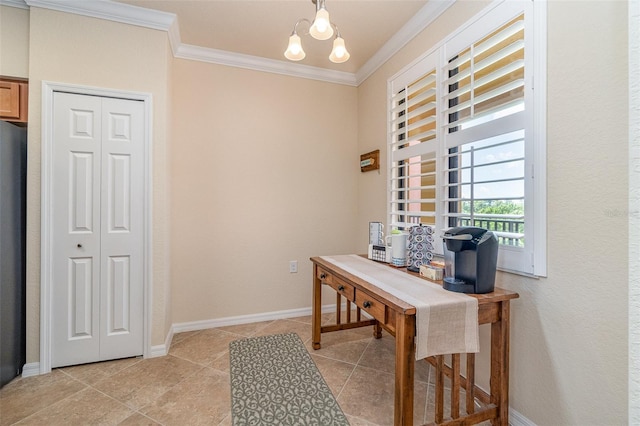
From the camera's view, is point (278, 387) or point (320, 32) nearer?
point (320, 32)

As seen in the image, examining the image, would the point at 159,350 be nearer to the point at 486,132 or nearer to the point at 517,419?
the point at 517,419

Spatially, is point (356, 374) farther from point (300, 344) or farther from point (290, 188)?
point (290, 188)

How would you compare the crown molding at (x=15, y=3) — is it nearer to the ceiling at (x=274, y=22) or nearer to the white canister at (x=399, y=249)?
the ceiling at (x=274, y=22)

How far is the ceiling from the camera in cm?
219

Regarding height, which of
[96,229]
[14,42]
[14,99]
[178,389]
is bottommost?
[178,389]

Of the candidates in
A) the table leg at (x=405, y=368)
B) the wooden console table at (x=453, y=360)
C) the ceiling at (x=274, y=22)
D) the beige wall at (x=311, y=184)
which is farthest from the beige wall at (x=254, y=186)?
the table leg at (x=405, y=368)

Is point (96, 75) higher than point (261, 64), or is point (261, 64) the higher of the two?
point (261, 64)

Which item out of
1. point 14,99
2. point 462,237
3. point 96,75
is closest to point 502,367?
point 462,237

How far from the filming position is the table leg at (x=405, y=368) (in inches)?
51.1

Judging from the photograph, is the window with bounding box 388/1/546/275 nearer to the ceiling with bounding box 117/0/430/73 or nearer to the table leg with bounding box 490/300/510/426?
the table leg with bounding box 490/300/510/426

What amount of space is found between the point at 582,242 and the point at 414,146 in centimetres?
139

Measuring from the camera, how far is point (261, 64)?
9.87ft

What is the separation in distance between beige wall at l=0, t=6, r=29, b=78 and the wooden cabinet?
0.22ft

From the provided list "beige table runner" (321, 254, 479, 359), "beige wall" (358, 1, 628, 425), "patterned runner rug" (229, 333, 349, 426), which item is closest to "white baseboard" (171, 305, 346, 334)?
"patterned runner rug" (229, 333, 349, 426)
